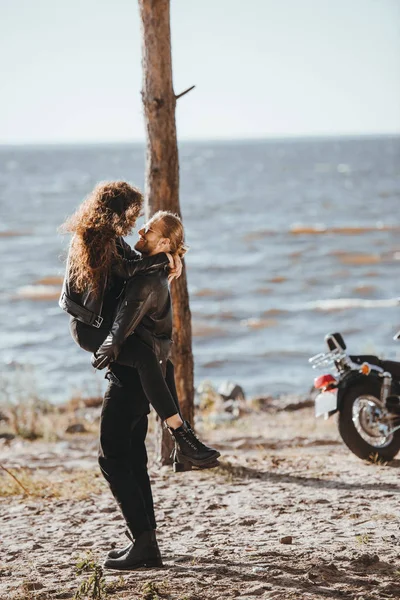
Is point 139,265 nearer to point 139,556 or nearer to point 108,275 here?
point 108,275

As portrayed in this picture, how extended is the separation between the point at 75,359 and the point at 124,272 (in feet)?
40.8

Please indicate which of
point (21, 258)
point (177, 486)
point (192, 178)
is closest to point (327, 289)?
point (21, 258)

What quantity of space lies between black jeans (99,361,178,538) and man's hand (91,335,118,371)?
0.13m

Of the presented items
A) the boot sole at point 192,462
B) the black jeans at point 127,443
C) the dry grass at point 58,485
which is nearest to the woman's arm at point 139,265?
the black jeans at point 127,443

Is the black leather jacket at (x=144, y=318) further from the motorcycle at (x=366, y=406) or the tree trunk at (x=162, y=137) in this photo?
the motorcycle at (x=366, y=406)

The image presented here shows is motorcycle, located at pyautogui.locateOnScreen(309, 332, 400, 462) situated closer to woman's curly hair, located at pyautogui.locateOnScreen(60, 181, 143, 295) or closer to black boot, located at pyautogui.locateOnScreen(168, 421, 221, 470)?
black boot, located at pyautogui.locateOnScreen(168, 421, 221, 470)

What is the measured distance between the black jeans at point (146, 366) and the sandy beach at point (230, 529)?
88 cm

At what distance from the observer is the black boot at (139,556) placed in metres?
4.98

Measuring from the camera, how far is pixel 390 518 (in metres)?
5.80

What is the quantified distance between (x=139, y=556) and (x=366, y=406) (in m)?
3.13

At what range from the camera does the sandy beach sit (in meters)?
4.69

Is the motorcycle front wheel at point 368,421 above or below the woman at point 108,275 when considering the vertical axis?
below

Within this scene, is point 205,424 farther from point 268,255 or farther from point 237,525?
point 268,255

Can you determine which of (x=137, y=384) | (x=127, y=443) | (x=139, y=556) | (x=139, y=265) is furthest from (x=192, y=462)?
(x=139, y=265)
